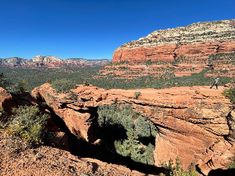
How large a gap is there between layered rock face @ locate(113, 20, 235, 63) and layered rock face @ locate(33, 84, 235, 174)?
148 feet

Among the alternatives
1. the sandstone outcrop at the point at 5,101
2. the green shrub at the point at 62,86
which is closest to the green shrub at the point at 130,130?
the green shrub at the point at 62,86

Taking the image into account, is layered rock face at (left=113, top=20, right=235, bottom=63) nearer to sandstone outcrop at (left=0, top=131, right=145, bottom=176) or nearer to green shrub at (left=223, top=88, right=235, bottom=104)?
green shrub at (left=223, top=88, right=235, bottom=104)

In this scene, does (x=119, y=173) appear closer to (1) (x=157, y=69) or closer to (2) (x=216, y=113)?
(2) (x=216, y=113)

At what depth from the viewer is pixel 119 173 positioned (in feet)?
37.1

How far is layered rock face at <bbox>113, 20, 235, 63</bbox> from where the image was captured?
66338 millimetres

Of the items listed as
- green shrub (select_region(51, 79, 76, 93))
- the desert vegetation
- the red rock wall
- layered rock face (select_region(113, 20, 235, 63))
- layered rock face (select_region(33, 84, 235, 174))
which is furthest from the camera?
layered rock face (select_region(113, 20, 235, 63))

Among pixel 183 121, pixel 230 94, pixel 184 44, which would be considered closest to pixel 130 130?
pixel 183 121

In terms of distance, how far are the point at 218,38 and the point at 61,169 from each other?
65.7 meters

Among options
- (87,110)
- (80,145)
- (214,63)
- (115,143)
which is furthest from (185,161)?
(214,63)

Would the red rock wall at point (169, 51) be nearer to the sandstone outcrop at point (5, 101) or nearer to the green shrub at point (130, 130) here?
the green shrub at point (130, 130)

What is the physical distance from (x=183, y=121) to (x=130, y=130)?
6.62 meters

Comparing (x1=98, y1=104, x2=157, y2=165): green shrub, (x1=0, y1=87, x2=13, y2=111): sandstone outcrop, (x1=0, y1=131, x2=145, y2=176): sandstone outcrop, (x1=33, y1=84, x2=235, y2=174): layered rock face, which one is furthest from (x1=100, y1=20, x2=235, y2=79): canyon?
(x1=0, y1=131, x2=145, y2=176): sandstone outcrop

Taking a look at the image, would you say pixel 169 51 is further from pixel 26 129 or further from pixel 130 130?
pixel 26 129

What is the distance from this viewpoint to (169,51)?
7344 centimetres
